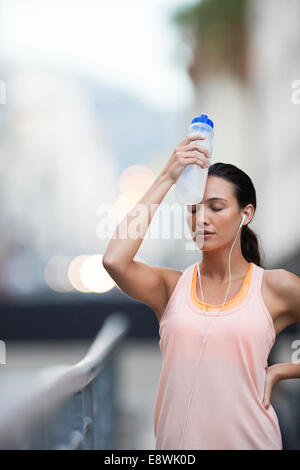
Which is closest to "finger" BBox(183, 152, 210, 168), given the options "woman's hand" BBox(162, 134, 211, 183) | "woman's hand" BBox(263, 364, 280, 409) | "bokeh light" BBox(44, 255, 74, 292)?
"woman's hand" BBox(162, 134, 211, 183)

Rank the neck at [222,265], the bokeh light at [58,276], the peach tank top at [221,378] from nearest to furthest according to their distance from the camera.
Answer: the peach tank top at [221,378], the neck at [222,265], the bokeh light at [58,276]

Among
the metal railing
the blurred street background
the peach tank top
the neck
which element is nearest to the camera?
the metal railing

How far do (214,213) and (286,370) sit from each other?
41 centimetres

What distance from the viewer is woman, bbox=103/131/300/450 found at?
1374 mm

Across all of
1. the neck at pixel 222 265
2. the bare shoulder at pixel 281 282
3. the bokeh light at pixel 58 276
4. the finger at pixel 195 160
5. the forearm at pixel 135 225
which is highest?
the finger at pixel 195 160

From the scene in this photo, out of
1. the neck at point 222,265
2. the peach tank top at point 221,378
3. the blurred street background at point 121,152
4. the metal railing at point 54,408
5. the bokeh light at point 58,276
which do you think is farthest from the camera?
the bokeh light at point 58,276

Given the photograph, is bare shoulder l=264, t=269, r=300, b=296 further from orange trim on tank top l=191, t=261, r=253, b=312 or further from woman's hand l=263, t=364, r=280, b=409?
woman's hand l=263, t=364, r=280, b=409

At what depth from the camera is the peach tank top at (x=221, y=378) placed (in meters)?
1.37

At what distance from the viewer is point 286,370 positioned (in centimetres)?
146

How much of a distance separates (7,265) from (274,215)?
2117 mm

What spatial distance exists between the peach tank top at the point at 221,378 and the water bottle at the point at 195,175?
0.84 ft

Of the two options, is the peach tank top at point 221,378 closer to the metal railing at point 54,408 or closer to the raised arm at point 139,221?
the raised arm at point 139,221

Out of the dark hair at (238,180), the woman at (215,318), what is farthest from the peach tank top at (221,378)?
the dark hair at (238,180)

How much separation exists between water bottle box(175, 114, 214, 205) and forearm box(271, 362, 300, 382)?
444mm
